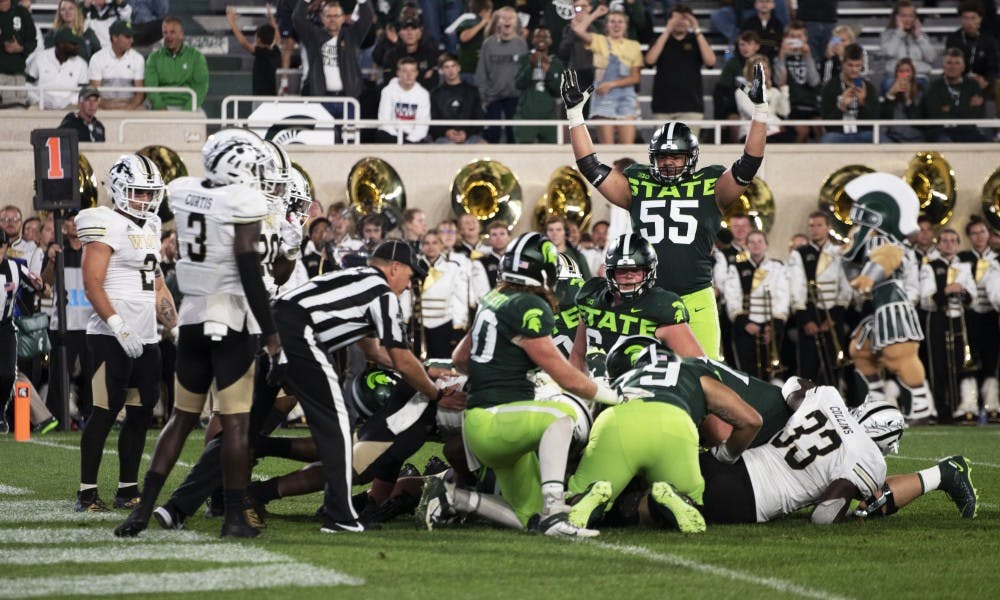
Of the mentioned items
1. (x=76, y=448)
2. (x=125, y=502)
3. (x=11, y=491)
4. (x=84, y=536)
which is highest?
(x=84, y=536)

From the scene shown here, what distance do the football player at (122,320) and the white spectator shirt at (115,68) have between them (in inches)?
333

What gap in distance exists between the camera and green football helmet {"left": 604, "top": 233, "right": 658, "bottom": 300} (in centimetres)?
723

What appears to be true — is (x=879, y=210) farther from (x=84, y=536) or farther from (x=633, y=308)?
(x=84, y=536)

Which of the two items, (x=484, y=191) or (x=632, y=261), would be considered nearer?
(x=632, y=261)

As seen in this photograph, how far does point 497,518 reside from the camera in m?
6.86

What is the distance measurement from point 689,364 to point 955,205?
399 inches

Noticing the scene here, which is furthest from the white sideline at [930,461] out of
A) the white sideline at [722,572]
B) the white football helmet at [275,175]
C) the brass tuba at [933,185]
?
the brass tuba at [933,185]

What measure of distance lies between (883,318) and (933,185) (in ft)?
10.2

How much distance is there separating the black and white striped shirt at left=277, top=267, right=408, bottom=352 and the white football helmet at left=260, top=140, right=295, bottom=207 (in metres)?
0.51

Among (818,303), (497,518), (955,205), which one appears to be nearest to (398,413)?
(497,518)

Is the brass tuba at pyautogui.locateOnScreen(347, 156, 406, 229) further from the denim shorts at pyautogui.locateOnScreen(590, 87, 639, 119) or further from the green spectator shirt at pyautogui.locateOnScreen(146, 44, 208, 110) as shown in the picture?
the denim shorts at pyautogui.locateOnScreen(590, 87, 639, 119)

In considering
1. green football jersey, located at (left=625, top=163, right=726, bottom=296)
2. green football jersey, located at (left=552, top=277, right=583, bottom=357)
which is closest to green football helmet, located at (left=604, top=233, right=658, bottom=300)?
green football jersey, located at (left=552, top=277, right=583, bottom=357)

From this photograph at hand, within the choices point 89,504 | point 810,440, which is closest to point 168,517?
point 89,504

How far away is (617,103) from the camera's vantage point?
16078 mm
